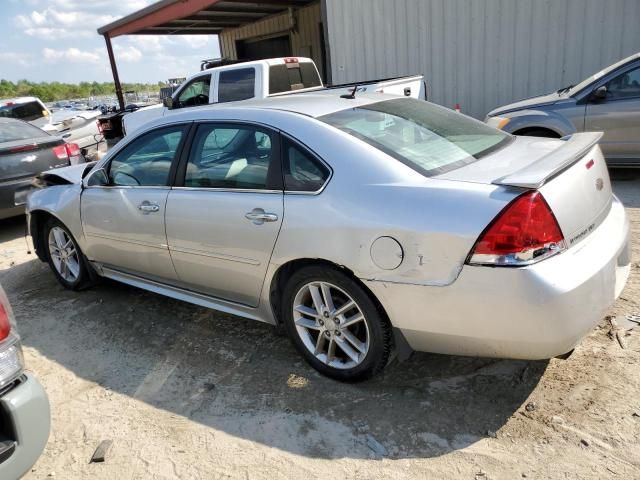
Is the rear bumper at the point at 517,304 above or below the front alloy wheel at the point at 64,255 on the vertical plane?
above

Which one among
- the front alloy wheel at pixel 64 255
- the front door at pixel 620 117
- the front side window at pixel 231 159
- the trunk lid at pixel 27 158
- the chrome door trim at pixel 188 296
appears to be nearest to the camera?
the front side window at pixel 231 159

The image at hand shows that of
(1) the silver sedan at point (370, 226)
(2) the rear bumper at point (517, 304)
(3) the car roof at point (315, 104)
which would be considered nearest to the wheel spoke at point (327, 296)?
(1) the silver sedan at point (370, 226)

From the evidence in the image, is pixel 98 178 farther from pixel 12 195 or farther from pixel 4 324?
pixel 12 195

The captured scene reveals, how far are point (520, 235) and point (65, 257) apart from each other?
3898 mm

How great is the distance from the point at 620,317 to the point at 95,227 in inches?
146

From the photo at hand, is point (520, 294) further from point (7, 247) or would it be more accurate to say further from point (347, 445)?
point (7, 247)

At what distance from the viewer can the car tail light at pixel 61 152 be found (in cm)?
740

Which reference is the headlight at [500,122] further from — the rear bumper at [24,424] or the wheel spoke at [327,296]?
the rear bumper at [24,424]

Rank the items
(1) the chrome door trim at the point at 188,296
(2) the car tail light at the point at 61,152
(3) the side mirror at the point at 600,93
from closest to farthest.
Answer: (1) the chrome door trim at the point at 188,296 < (3) the side mirror at the point at 600,93 < (2) the car tail light at the point at 61,152

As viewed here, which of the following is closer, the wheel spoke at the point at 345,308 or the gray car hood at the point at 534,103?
the wheel spoke at the point at 345,308

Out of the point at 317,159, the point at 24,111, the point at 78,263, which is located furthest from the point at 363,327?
the point at 24,111

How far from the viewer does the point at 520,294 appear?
2.25 metres

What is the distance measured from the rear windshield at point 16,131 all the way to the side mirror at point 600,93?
7.30 metres

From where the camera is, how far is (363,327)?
9.57 feet
